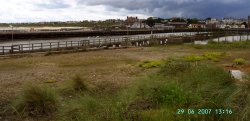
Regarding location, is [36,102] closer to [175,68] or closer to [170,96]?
[170,96]

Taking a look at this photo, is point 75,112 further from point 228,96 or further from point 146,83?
point 228,96

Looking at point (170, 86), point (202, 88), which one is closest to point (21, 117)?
point (170, 86)

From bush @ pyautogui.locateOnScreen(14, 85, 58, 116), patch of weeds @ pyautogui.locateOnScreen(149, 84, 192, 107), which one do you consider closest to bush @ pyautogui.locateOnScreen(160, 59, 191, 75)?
patch of weeds @ pyautogui.locateOnScreen(149, 84, 192, 107)

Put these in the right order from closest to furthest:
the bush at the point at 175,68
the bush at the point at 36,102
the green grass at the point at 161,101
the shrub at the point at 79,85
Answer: the green grass at the point at 161,101 → the bush at the point at 36,102 → the shrub at the point at 79,85 → the bush at the point at 175,68

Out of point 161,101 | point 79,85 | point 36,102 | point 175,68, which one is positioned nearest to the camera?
point 161,101

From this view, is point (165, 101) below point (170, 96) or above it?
below

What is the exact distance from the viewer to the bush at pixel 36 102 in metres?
10.6

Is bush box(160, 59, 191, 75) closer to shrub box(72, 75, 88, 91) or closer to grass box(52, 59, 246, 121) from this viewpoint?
grass box(52, 59, 246, 121)

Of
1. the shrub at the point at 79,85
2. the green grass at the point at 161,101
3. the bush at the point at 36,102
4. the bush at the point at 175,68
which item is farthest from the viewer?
the bush at the point at 175,68

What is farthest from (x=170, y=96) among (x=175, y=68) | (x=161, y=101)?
(x=175, y=68)

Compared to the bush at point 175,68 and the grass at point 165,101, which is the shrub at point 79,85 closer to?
the bush at point 175,68

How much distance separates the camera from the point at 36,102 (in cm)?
1081

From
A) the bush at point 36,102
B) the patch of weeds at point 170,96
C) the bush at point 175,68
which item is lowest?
the bush at point 36,102

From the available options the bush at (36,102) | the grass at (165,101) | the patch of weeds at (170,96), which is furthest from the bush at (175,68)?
the bush at (36,102)
